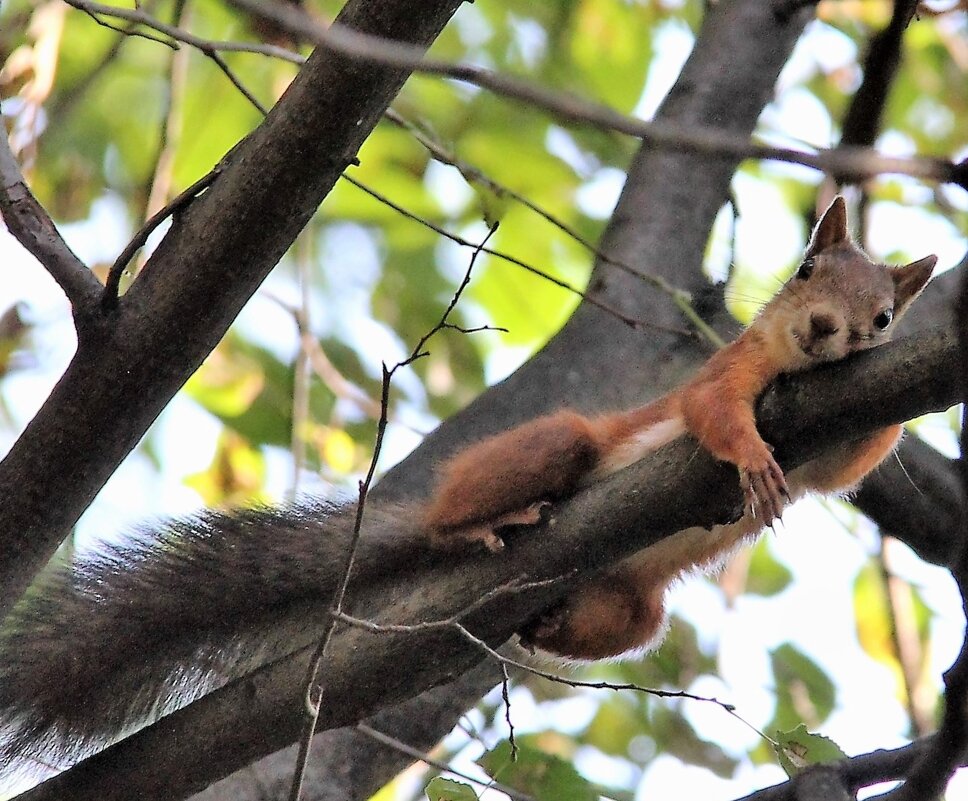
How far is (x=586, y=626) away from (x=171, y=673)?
99cm

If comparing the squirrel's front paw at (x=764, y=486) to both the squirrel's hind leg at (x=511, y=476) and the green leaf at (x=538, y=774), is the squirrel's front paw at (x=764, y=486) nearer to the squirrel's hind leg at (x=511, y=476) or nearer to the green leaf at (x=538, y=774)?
the squirrel's hind leg at (x=511, y=476)

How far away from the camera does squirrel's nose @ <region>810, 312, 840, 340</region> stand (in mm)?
2537

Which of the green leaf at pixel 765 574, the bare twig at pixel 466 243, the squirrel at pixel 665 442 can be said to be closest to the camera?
the bare twig at pixel 466 243

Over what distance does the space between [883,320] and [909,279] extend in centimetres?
33

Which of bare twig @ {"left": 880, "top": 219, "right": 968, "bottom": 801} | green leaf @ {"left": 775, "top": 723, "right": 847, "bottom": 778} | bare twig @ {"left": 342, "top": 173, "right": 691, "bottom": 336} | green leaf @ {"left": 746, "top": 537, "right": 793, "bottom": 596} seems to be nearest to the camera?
bare twig @ {"left": 880, "top": 219, "right": 968, "bottom": 801}

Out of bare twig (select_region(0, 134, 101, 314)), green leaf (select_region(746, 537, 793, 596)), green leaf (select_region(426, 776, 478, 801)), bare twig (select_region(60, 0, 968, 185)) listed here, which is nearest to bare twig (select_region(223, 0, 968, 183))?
bare twig (select_region(60, 0, 968, 185))

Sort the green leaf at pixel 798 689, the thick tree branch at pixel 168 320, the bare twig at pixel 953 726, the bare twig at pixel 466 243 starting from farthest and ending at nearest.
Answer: the green leaf at pixel 798 689
the bare twig at pixel 466 243
the thick tree branch at pixel 168 320
the bare twig at pixel 953 726

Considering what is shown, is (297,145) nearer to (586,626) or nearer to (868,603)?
(586,626)

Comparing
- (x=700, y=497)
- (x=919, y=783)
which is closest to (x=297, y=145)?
(x=700, y=497)

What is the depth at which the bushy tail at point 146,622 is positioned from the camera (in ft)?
8.38

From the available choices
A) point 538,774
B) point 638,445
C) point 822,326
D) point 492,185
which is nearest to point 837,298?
point 822,326

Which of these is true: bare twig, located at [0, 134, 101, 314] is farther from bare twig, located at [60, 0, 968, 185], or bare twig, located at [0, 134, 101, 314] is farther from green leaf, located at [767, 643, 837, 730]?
green leaf, located at [767, 643, 837, 730]

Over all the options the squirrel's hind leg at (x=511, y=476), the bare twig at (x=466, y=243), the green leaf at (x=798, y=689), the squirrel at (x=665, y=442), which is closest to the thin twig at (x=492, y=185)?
the bare twig at (x=466, y=243)

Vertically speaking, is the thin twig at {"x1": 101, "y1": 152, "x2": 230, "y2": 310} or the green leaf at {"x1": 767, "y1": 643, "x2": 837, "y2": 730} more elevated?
the green leaf at {"x1": 767, "y1": 643, "x2": 837, "y2": 730}
